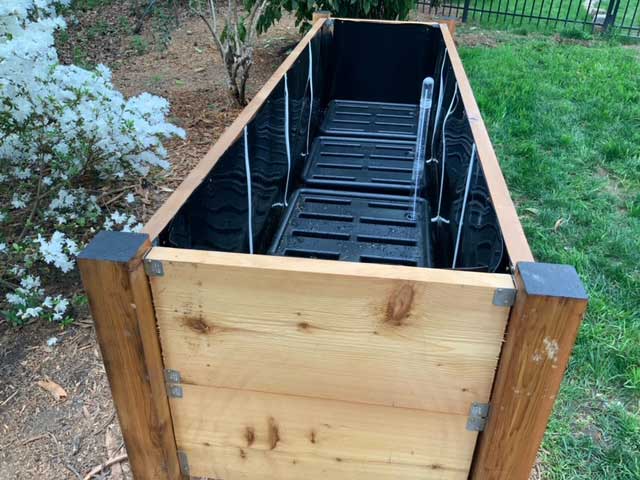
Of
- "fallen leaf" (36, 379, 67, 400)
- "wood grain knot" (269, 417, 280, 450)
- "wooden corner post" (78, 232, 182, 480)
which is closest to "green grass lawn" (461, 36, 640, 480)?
"wood grain knot" (269, 417, 280, 450)

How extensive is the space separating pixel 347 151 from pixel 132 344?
8.06 ft

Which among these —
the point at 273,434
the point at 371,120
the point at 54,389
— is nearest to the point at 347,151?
the point at 371,120

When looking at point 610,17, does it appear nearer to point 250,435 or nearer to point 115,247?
point 250,435

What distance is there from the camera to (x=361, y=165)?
3.22 meters

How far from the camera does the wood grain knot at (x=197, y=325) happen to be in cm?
117

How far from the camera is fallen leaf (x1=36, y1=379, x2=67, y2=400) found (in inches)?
84.5

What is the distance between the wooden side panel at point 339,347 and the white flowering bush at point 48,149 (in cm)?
127

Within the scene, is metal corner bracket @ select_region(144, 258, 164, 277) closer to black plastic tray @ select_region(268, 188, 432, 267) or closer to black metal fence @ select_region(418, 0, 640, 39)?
black plastic tray @ select_region(268, 188, 432, 267)

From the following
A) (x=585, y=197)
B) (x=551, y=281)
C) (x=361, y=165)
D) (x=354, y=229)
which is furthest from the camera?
(x=585, y=197)

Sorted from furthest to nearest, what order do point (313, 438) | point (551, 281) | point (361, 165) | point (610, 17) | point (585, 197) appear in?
point (610, 17) < point (585, 197) < point (361, 165) < point (313, 438) < point (551, 281)

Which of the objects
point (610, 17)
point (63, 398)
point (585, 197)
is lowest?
point (63, 398)

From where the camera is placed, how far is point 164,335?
3.92 ft

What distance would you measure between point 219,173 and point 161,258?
60 centimetres

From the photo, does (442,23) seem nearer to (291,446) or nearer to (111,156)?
(111,156)
